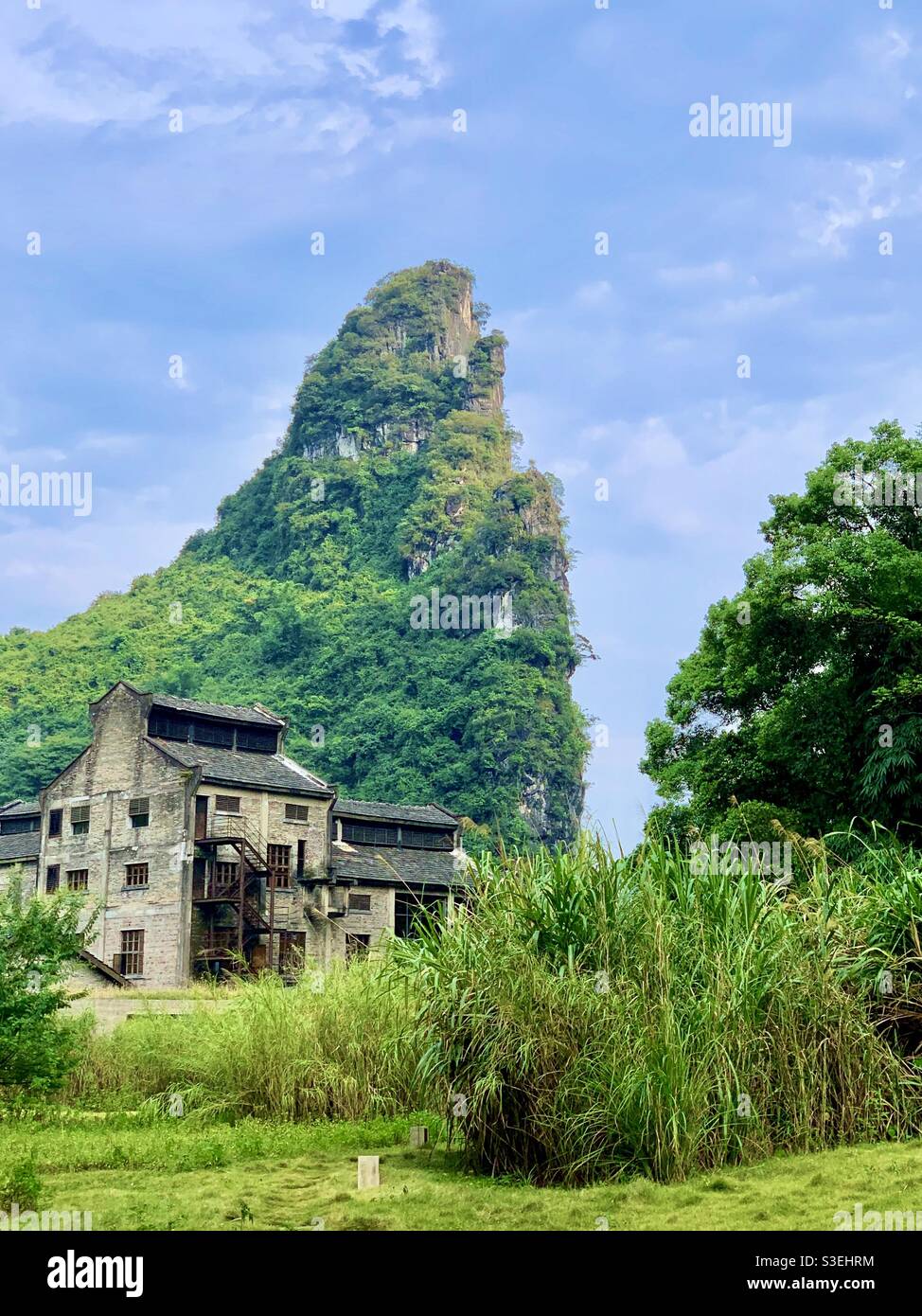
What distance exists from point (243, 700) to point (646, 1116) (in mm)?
66575

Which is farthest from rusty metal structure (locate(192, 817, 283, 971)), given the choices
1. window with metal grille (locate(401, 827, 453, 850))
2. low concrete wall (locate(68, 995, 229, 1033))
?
low concrete wall (locate(68, 995, 229, 1033))

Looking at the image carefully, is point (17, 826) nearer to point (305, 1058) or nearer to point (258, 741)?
point (258, 741)

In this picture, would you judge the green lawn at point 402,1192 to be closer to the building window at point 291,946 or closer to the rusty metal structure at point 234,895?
the rusty metal structure at point 234,895

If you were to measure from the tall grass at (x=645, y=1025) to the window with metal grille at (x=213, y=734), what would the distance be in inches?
1071

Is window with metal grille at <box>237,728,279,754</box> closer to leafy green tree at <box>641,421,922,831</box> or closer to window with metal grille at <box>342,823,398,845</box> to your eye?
window with metal grille at <box>342,823,398,845</box>

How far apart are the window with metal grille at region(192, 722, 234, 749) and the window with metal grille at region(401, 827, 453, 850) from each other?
6.88 metres

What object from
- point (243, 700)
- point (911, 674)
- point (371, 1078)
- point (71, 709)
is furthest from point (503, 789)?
Answer: point (371, 1078)

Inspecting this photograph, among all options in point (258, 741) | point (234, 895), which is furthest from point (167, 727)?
point (234, 895)

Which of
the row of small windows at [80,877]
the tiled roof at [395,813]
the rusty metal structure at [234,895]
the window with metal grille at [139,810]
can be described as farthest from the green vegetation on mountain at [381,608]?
the window with metal grille at [139,810]

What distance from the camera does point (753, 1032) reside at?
10.4 metres

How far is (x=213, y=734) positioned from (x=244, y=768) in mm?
1765

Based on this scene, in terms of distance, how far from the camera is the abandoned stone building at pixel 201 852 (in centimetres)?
3547

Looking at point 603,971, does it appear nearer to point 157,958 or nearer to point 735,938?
point 735,938

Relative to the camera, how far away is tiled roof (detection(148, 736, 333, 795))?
36000 millimetres
